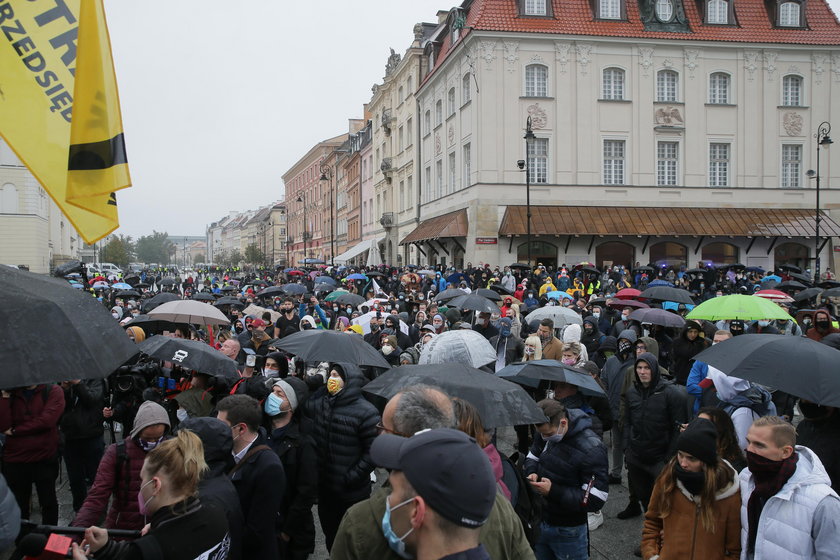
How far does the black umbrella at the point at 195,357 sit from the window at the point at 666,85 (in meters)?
31.3

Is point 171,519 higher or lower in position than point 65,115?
lower

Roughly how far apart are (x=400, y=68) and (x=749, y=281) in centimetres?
2937

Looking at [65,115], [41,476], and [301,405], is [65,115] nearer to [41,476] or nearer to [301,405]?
[301,405]

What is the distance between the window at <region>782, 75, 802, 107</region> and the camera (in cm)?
3294

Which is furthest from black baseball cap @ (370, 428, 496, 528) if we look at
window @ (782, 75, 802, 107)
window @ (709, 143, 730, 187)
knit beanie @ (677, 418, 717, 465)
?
window @ (782, 75, 802, 107)

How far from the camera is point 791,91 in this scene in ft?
108

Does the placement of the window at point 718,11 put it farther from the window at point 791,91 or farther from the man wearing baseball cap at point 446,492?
the man wearing baseball cap at point 446,492

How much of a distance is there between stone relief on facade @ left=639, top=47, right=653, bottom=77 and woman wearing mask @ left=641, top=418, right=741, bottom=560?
31593mm

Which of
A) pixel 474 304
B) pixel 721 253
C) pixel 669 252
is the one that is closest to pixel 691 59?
pixel 669 252

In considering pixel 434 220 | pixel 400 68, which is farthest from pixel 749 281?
pixel 400 68

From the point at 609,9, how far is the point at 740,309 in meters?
27.1

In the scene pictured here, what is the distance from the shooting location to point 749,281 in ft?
81.3

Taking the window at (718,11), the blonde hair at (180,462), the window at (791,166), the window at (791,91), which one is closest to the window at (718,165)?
the window at (791,166)

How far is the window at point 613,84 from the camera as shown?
31.8m
